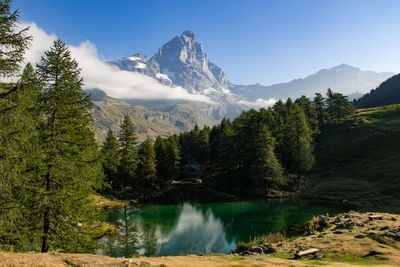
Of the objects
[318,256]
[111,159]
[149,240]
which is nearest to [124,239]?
[149,240]

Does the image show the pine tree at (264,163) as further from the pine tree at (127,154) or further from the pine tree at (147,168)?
the pine tree at (127,154)

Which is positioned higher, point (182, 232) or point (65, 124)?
point (65, 124)

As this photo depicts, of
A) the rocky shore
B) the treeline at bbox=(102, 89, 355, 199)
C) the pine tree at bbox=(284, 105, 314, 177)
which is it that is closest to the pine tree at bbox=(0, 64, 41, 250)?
the rocky shore

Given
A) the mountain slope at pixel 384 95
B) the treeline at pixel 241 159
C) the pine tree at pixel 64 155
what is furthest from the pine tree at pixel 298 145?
the mountain slope at pixel 384 95

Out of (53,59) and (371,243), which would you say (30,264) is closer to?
(53,59)

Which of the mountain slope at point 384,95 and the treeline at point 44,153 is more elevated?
the mountain slope at point 384,95

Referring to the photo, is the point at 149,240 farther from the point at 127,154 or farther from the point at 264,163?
the point at 264,163

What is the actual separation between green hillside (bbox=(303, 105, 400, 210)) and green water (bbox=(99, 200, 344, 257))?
7132 millimetres

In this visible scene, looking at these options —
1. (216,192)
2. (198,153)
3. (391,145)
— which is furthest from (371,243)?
(198,153)

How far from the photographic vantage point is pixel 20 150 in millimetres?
12391

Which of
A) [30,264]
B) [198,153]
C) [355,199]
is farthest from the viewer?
[198,153]

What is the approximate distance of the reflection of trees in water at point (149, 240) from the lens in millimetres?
25766

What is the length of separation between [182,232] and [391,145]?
5809cm

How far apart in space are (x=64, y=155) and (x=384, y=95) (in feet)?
650
